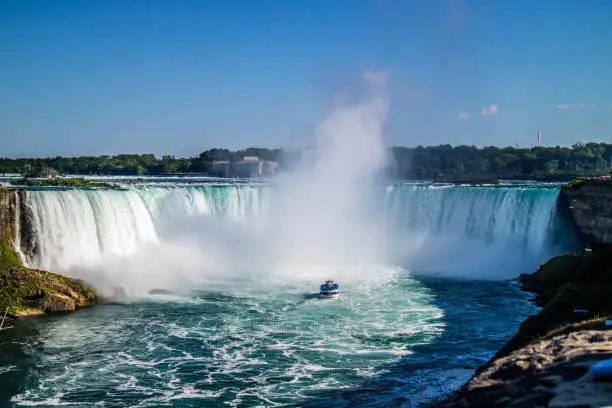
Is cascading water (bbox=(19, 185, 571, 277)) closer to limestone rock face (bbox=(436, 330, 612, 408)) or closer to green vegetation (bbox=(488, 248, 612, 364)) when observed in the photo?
green vegetation (bbox=(488, 248, 612, 364))

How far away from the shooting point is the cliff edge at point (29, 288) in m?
23.7

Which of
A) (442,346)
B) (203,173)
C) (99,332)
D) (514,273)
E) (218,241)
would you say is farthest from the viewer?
(203,173)

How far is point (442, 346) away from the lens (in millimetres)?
19281

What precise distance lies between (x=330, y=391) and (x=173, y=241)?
22.5 m

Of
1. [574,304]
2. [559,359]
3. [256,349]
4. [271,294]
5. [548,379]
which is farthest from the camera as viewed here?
[271,294]

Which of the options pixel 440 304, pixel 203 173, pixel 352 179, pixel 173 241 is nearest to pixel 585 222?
pixel 440 304

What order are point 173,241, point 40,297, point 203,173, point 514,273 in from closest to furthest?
1. point 40,297
2. point 514,273
3. point 173,241
4. point 203,173

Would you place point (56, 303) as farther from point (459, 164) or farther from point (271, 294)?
point (459, 164)

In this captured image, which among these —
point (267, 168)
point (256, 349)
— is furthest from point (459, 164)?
point (256, 349)

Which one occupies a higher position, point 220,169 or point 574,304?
point 220,169

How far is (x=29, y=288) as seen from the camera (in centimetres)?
2448

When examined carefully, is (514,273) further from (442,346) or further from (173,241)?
(173,241)

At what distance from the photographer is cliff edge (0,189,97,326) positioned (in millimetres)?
23734

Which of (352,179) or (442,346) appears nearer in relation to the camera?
(442,346)
